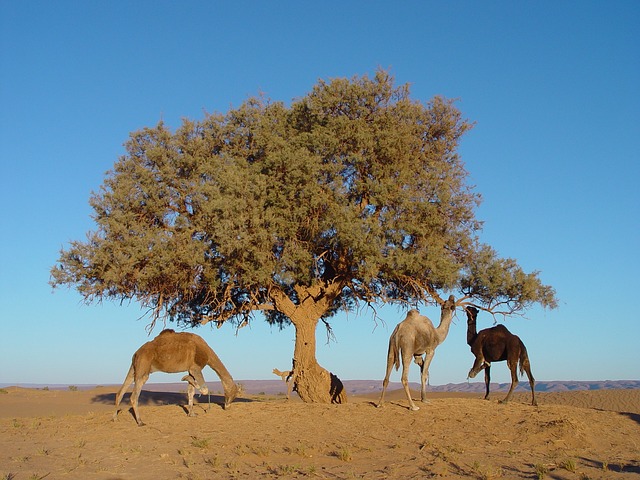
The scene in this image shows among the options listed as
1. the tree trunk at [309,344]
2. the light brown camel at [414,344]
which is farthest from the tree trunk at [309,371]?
the light brown camel at [414,344]

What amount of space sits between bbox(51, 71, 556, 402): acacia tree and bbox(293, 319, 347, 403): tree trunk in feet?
0.13

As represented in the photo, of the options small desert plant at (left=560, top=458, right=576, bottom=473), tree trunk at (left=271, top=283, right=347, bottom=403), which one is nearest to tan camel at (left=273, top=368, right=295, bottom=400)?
tree trunk at (left=271, top=283, right=347, bottom=403)

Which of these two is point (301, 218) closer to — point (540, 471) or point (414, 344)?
point (414, 344)

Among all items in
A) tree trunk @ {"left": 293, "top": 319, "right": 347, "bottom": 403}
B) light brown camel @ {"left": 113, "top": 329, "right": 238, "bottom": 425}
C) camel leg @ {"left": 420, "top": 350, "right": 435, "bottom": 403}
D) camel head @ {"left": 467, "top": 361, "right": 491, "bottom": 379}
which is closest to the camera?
light brown camel @ {"left": 113, "top": 329, "right": 238, "bottom": 425}

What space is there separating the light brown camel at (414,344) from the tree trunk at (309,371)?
311 centimetres

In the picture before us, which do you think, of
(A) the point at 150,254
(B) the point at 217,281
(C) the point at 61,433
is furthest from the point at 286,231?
(C) the point at 61,433

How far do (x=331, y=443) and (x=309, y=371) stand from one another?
6628mm

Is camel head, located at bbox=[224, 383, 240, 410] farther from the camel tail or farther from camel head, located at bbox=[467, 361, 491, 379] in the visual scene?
the camel tail

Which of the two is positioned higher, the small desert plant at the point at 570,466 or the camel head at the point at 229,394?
the camel head at the point at 229,394

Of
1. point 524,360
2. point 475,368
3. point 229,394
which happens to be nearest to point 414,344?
point 475,368

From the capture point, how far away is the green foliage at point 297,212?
19375mm

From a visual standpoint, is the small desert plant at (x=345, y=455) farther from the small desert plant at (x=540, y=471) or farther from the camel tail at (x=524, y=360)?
the camel tail at (x=524, y=360)

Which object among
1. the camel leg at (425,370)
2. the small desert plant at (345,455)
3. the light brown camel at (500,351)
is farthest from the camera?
the light brown camel at (500,351)

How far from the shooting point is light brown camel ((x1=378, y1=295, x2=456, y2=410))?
1844 cm
